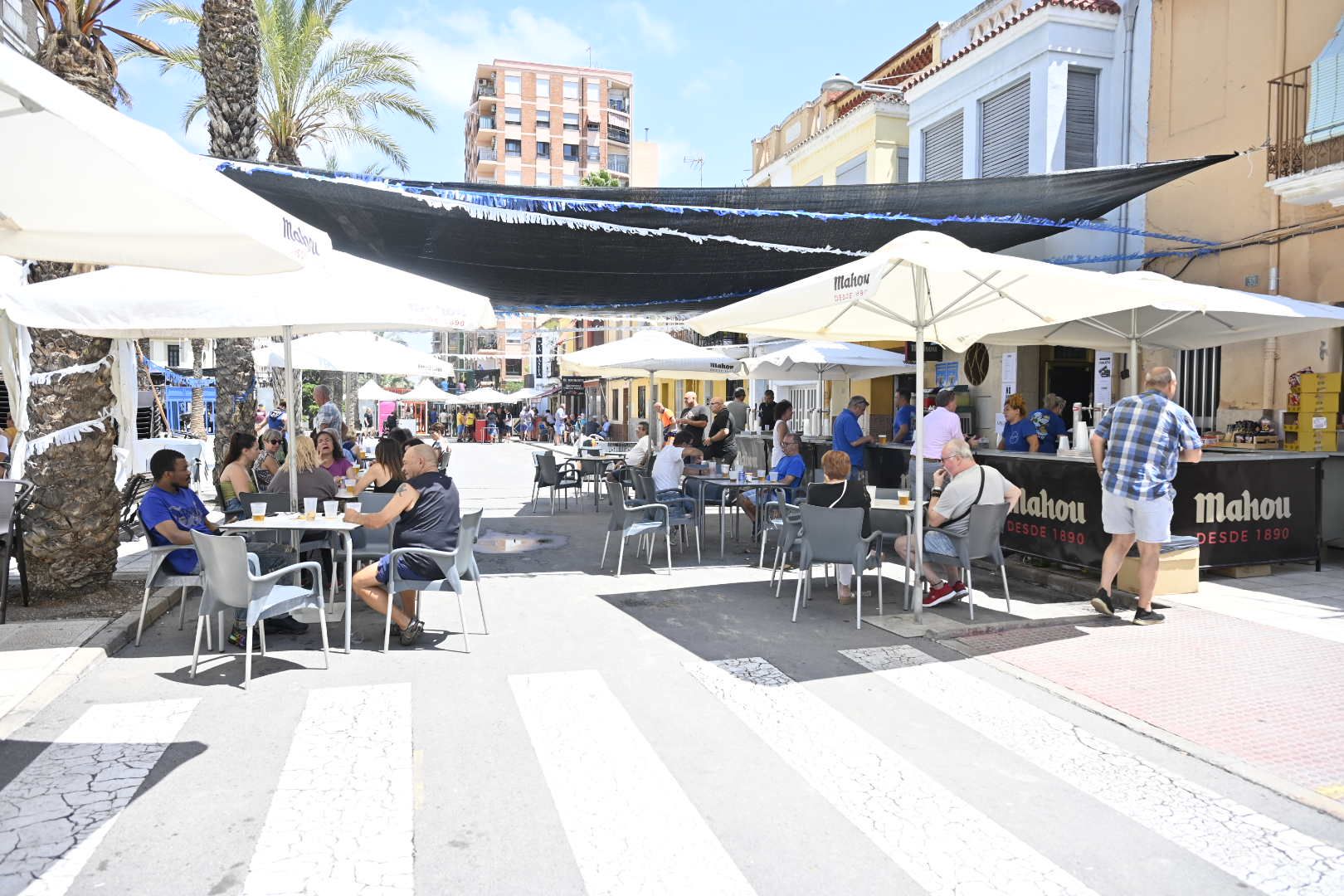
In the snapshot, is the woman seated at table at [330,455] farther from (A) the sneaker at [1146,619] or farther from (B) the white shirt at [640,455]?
(A) the sneaker at [1146,619]

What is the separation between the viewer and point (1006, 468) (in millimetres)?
8977

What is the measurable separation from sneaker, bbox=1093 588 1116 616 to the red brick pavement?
0.09 meters

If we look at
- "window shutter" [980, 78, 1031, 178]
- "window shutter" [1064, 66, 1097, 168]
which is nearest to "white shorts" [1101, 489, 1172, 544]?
"window shutter" [980, 78, 1031, 178]

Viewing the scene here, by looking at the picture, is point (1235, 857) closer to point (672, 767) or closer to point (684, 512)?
point (672, 767)

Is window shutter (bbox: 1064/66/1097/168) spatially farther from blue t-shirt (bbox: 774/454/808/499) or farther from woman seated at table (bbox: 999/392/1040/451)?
blue t-shirt (bbox: 774/454/808/499)

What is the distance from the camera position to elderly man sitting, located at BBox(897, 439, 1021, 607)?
22.1ft

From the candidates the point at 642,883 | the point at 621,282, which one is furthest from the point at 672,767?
the point at 621,282

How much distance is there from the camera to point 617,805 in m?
3.50

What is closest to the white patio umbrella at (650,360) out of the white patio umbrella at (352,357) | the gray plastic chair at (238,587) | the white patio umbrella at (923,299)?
the white patio umbrella at (352,357)

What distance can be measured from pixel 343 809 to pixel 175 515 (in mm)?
3396

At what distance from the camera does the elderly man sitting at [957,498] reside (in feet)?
22.1

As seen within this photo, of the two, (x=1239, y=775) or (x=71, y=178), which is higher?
(x=71, y=178)

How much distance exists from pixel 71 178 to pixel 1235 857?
5.33m

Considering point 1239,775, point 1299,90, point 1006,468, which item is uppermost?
point 1299,90
